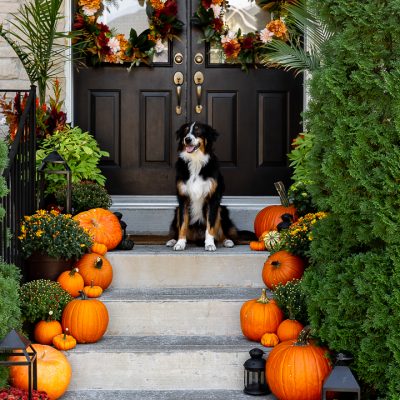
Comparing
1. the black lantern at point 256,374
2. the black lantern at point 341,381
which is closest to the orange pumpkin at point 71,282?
the black lantern at point 256,374

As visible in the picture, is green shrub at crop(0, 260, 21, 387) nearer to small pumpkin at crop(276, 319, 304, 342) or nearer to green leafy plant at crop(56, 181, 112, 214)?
small pumpkin at crop(276, 319, 304, 342)

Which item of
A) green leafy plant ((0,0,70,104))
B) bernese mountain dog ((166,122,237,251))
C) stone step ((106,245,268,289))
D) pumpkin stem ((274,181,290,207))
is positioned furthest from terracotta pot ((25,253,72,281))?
pumpkin stem ((274,181,290,207))

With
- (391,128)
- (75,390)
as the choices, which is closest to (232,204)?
(75,390)

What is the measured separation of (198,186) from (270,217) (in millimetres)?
594

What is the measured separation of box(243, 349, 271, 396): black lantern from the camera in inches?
177

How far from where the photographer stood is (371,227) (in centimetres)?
393

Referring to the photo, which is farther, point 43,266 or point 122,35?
point 122,35

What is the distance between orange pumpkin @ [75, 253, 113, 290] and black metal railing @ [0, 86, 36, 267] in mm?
407

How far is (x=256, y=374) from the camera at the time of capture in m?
4.50

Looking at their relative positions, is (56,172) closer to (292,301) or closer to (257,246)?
(257,246)

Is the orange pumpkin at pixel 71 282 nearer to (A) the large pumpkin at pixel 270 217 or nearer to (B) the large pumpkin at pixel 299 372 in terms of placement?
(B) the large pumpkin at pixel 299 372

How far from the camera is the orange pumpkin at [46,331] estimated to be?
4812 millimetres

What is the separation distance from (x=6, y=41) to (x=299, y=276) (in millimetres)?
3260

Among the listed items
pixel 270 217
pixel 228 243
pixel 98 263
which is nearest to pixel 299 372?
pixel 98 263
